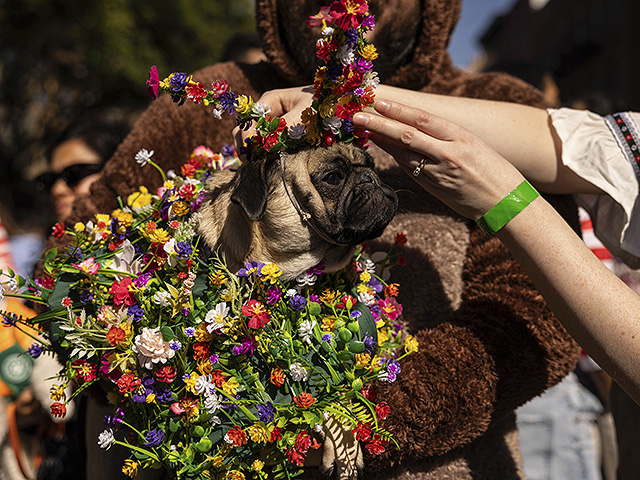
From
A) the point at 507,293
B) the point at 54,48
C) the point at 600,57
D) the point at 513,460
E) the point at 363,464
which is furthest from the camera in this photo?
the point at 600,57

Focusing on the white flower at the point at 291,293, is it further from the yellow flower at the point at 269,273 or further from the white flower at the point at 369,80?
the white flower at the point at 369,80

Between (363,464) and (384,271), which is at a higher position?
(384,271)

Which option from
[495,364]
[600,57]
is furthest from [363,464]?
[600,57]

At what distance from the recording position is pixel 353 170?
63.4 inches

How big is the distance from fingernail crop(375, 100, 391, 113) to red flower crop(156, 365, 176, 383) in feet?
3.10

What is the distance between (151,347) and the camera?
4.48 ft

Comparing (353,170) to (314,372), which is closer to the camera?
(314,372)

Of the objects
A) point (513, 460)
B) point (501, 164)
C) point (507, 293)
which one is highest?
point (501, 164)

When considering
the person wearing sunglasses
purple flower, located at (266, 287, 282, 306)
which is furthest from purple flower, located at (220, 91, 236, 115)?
the person wearing sunglasses

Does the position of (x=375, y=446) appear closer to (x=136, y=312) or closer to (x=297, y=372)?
(x=297, y=372)

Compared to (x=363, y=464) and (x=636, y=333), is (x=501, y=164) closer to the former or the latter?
→ (x=636, y=333)

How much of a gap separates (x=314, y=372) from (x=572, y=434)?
9.43 ft

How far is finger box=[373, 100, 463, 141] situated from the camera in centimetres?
139

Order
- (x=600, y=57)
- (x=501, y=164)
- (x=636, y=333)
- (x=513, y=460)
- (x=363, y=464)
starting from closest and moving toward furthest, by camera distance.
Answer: (x=636, y=333) < (x=501, y=164) < (x=363, y=464) < (x=513, y=460) < (x=600, y=57)
